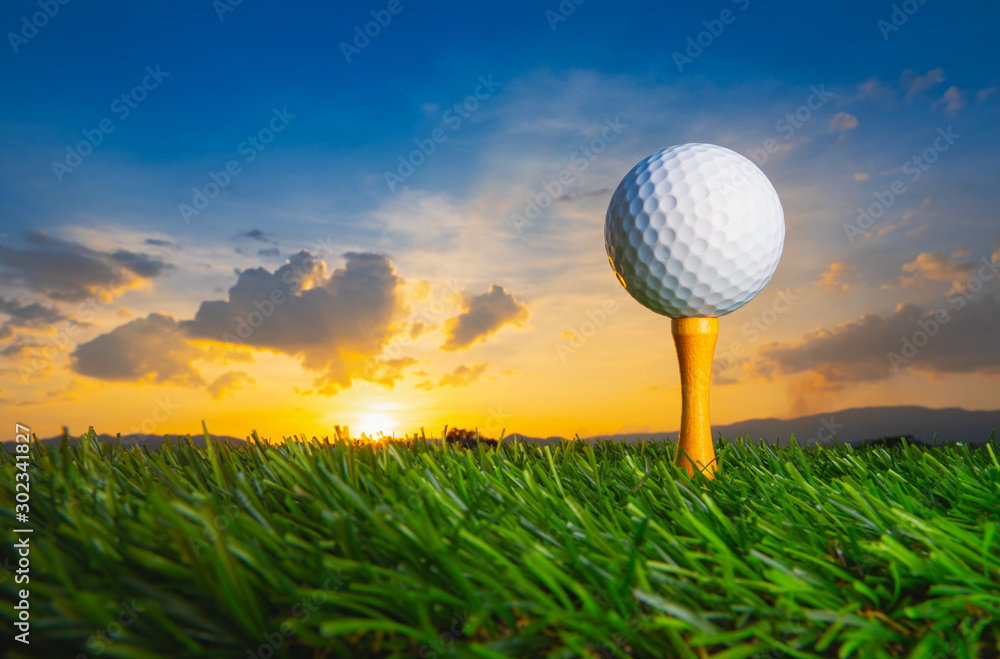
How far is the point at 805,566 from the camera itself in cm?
137

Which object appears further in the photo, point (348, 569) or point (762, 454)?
point (762, 454)

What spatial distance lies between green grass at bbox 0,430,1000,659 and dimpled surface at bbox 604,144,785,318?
1243 mm

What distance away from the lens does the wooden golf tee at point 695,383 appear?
2598mm

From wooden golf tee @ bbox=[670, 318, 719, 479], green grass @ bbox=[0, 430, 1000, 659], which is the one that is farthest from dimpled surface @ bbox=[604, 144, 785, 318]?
green grass @ bbox=[0, 430, 1000, 659]

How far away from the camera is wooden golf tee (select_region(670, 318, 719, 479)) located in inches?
102

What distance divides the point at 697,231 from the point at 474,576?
81.7 inches

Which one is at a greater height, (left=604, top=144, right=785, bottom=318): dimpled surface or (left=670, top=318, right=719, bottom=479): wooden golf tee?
(left=604, top=144, right=785, bottom=318): dimpled surface

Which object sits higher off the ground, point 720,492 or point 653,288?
point 653,288

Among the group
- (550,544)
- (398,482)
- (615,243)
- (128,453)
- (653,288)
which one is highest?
(615,243)

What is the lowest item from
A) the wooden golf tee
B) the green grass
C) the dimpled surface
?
the green grass

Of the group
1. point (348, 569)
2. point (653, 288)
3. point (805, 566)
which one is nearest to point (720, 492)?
point (805, 566)

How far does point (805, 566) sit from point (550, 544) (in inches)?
24.6

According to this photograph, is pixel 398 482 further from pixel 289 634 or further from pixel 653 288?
pixel 653 288

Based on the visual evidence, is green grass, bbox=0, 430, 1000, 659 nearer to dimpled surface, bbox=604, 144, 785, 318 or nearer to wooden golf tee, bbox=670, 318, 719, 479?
wooden golf tee, bbox=670, 318, 719, 479
